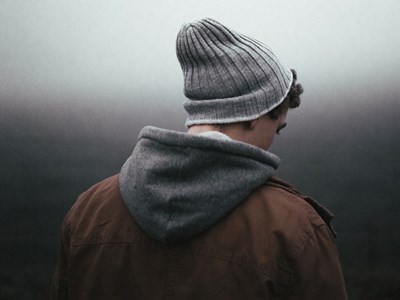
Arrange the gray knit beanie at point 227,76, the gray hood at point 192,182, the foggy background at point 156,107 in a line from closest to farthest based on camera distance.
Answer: the gray hood at point 192,182 < the gray knit beanie at point 227,76 < the foggy background at point 156,107

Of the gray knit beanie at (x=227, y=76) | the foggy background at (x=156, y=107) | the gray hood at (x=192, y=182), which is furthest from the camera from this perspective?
the foggy background at (x=156, y=107)

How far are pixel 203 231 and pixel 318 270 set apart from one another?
17cm

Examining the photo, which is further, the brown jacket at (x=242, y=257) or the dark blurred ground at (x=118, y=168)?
the dark blurred ground at (x=118, y=168)

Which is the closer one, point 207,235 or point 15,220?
point 207,235

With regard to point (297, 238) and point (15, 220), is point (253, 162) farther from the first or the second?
point (15, 220)

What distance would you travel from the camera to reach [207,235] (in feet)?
2.52

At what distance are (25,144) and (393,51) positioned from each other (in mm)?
1288

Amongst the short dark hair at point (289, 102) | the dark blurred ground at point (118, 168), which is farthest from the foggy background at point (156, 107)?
the short dark hair at point (289, 102)

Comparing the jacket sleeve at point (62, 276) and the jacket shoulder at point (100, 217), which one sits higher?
the jacket shoulder at point (100, 217)

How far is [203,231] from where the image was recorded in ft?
2.53

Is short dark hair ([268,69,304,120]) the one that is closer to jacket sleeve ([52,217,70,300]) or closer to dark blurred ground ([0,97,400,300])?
jacket sleeve ([52,217,70,300])

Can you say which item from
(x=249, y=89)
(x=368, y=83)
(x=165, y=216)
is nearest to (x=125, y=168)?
(x=165, y=216)

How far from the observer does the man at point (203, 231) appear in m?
0.75

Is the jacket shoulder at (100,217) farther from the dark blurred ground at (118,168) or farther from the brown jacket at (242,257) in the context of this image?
the dark blurred ground at (118,168)
